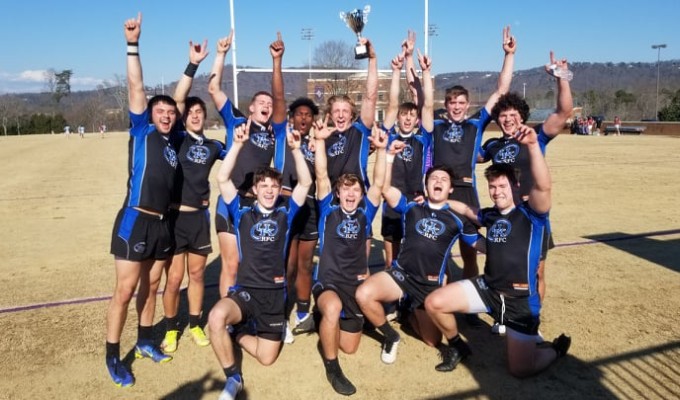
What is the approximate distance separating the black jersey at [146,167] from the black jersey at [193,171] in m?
0.46

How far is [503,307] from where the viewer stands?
4340mm

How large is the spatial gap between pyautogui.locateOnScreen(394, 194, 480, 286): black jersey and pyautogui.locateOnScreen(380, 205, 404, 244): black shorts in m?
0.72

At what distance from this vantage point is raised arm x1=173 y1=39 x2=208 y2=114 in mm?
4770

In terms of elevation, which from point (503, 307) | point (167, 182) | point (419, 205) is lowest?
point (503, 307)

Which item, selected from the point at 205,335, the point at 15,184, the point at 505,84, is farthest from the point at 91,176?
the point at 505,84

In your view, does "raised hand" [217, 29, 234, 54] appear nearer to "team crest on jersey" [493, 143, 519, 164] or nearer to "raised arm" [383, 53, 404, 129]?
"raised arm" [383, 53, 404, 129]

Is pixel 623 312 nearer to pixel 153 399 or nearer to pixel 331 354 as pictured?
pixel 331 354

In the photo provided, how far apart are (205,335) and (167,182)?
1.63 m

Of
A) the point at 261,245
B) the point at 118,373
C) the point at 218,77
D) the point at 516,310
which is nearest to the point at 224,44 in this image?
the point at 218,77

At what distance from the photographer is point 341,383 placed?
4.04 metres

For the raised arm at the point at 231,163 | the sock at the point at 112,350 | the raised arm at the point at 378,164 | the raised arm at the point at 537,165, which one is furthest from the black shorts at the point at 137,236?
the raised arm at the point at 537,165

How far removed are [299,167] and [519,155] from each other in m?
2.24

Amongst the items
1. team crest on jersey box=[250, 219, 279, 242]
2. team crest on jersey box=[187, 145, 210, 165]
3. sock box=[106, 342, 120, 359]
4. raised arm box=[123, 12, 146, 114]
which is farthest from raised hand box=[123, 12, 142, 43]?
sock box=[106, 342, 120, 359]

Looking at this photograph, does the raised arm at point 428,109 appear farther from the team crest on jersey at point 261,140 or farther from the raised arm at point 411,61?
the team crest on jersey at point 261,140
